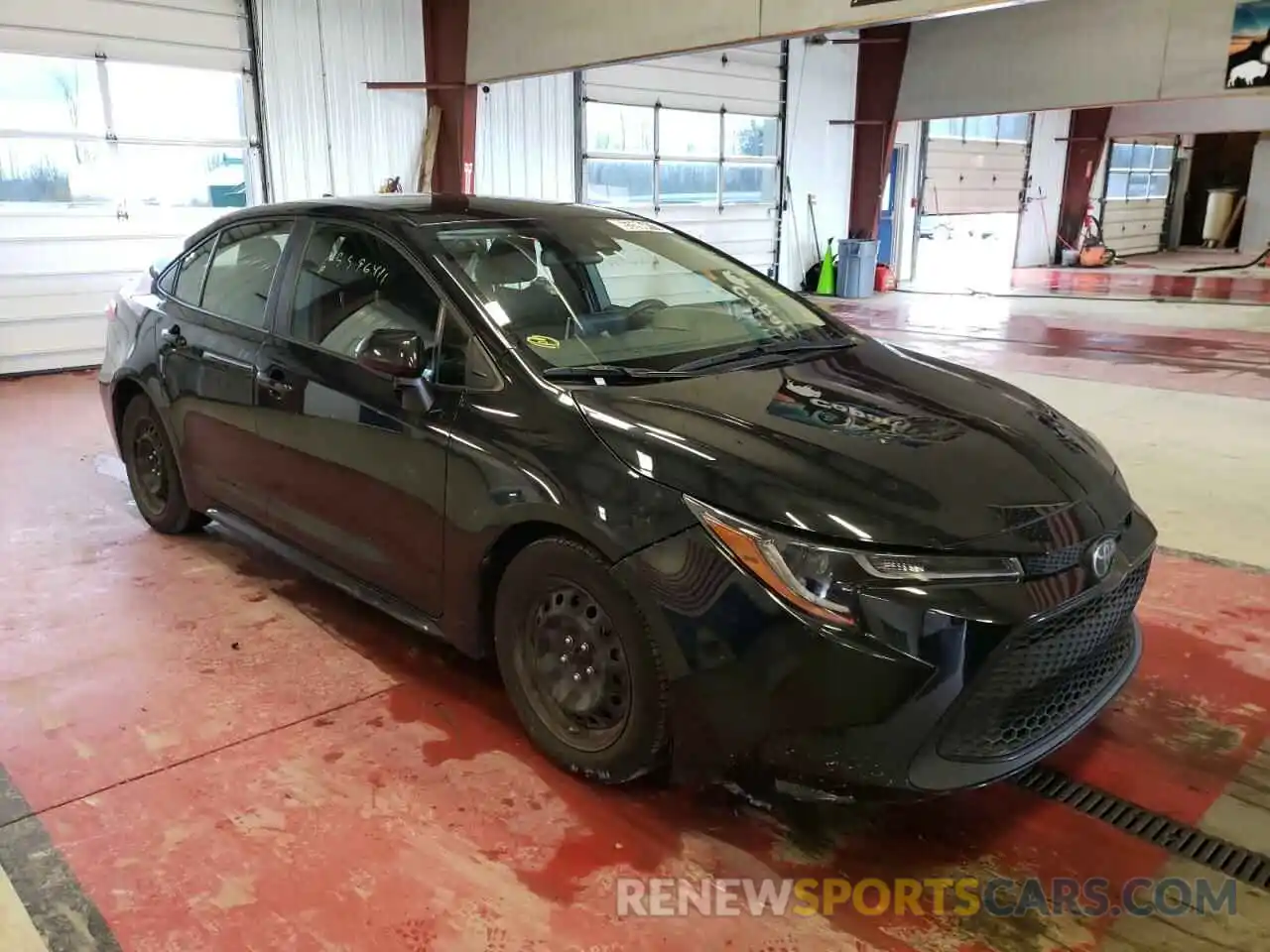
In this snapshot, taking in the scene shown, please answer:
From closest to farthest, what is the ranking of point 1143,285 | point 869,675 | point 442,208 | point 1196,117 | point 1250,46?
point 869,675
point 442,208
point 1250,46
point 1143,285
point 1196,117

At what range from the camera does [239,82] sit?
355 inches

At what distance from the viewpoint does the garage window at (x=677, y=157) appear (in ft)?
39.2

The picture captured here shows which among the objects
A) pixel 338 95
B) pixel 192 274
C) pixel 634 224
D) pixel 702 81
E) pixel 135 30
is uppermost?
pixel 702 81

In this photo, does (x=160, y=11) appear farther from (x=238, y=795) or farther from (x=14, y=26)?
(x=238, y=795)

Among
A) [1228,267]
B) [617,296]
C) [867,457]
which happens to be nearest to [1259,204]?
[1228,267]

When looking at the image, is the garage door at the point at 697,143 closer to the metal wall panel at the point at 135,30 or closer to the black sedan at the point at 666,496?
the metal wall panel at the point at 135,30

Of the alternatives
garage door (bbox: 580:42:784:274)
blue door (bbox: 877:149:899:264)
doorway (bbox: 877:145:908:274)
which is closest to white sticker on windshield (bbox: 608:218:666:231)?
garage door (bbox: 580:42:784:274)

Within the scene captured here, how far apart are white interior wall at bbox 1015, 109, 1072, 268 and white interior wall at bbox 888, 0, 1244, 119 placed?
6.75 metres

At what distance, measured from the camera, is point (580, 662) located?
230 cm

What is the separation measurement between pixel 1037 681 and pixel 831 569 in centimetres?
53

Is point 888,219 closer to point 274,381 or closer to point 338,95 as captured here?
point 338,95

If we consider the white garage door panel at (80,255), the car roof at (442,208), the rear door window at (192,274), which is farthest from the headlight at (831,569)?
the white garage door panel at (80,255)

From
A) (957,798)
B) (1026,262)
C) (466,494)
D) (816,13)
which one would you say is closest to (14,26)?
(816,13)

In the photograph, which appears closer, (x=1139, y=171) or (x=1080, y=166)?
(x=1080, y=166)
